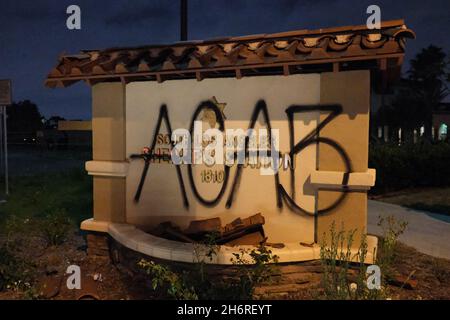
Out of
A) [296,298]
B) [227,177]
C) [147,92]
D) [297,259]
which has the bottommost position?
[296,298]

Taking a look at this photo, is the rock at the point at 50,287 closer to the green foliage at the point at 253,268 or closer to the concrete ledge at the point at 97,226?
the concrete ledge at the point at 97,226

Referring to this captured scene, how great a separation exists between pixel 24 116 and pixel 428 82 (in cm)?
5259

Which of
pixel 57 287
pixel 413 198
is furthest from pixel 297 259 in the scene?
pixel 413 198

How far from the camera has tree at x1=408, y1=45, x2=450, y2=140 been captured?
1617 inches

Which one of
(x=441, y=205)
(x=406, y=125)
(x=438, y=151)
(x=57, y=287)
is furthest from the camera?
(x=406, y=125)

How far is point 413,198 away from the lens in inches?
448

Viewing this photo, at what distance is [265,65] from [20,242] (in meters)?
5.69

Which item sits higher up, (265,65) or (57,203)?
(265,65)

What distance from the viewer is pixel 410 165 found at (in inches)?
496

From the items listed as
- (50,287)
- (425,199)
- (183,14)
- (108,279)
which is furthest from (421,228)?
(183,14)

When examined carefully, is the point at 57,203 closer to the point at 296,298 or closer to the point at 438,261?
the point at 296,298

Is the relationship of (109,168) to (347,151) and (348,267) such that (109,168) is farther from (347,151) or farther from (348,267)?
(348,267)

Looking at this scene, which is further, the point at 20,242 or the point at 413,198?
the point at 413,198

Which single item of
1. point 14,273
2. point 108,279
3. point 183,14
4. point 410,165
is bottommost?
point 108,279
